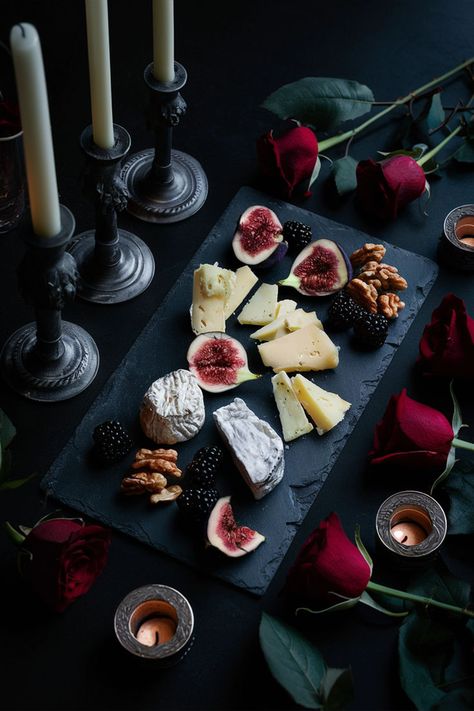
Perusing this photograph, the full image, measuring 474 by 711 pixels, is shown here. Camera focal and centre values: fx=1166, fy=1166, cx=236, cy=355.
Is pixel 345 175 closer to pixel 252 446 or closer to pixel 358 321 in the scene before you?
pixel 358 321

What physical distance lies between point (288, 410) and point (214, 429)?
0.51 ft

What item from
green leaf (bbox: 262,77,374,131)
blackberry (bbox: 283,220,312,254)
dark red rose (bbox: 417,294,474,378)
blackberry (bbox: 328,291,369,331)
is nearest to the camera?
dark red rose (bbox: 417,294,474,378)

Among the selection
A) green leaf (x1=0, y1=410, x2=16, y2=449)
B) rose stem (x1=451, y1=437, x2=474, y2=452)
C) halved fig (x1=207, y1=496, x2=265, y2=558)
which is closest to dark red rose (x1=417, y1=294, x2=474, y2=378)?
rose stem (x1=451, y1=437, x2=474, y2=452)

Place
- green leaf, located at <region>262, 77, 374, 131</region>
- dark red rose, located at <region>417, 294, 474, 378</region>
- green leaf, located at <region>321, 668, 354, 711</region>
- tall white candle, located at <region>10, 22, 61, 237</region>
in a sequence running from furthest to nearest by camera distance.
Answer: green leaf, located at <region>262, 77, 374, 131</region>, dark red rose, located at <region>417, 294, 474, 378</region>, green leaf, located at <region>321, 668, 354, 711</region>, tall white candle, located at <region>10, 22, 61, 237</region>

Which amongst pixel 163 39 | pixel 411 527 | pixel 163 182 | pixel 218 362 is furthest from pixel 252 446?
pixel 163 39

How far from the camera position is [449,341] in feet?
7.74

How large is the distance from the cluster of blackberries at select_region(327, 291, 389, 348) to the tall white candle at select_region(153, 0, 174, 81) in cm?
59

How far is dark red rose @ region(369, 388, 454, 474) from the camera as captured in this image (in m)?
2.23

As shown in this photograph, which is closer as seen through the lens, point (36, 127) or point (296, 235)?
point (36, 127)

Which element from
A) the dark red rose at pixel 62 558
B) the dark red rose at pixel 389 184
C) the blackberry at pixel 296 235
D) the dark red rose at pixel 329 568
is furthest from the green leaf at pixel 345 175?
the dark red rose at pixel 62 558

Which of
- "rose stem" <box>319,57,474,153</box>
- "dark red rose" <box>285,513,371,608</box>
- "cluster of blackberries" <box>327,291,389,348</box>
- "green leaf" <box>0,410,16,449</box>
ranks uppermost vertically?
"rose stem" <box>319,57,474,153</box>

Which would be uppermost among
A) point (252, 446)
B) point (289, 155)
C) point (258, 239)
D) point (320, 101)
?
point (320, 101)

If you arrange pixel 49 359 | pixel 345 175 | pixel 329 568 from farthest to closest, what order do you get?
pixel 345 175 < pixel 49 359 < pixel 329 568

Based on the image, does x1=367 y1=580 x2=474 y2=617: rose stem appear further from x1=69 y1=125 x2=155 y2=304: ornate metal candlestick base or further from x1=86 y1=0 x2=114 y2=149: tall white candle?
x1=86 y1=0 x2=114 y2=149: tall white candle
